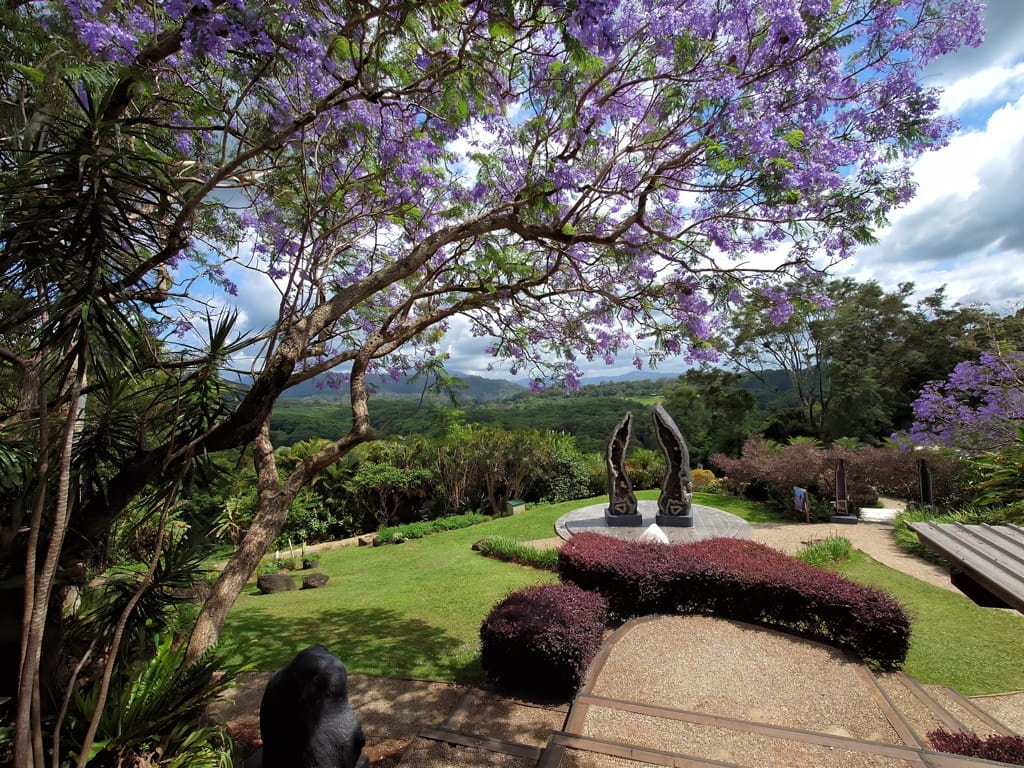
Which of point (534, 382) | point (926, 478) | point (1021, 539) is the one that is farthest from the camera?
point (926, 478)

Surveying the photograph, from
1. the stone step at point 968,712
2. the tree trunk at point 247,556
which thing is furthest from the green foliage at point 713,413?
the tree trunk at point 247,556

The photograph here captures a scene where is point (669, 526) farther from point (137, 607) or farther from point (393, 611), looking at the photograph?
point (137, 607)

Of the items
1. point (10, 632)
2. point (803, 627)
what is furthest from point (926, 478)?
point (10, 632)

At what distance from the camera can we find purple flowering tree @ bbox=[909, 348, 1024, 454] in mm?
7129

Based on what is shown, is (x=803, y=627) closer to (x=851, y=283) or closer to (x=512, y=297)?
(x=512, y=297)

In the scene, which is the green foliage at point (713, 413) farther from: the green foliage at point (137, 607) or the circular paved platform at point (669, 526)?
the green foliage at point (137, 607)

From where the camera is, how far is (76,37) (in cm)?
345

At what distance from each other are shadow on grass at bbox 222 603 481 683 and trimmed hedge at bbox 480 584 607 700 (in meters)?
0.54

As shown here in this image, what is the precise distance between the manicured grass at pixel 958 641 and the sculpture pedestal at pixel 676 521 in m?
3.32

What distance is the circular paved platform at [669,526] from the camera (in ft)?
31.6

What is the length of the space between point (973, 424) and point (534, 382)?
7.59 metres

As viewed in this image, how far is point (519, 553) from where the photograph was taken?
29.4 ft

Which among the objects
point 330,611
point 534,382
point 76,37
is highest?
point 76,37

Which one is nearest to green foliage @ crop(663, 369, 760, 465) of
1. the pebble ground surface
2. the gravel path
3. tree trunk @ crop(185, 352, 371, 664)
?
the gravel path
